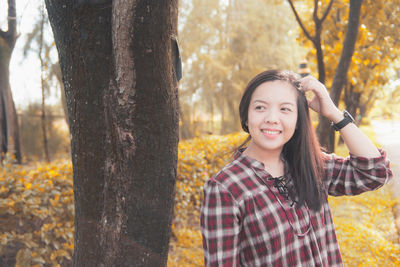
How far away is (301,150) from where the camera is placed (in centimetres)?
154

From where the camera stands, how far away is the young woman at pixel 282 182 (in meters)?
1.26

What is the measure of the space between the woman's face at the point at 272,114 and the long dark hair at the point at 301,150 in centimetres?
4

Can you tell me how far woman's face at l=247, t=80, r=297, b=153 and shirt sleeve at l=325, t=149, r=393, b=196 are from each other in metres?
0.39

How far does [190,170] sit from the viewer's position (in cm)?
451

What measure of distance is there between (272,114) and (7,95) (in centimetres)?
751

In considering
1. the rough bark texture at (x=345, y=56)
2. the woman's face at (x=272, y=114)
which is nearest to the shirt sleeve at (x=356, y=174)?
the woman's face at (x=272, y=114)

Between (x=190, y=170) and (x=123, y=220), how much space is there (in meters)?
3.03

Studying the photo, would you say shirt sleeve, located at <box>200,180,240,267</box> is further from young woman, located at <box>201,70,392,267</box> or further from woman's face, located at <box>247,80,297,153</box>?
woman's face, located at <box>247,80,297,153</box>

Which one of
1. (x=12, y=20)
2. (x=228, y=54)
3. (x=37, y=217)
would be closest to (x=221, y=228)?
(x=37, y=217)

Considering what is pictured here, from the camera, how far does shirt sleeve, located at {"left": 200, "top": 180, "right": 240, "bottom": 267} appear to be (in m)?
1.22

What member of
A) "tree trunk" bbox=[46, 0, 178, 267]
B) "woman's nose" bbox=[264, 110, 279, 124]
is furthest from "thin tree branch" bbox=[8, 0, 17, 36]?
"woman's nose" bbox=[264, 110, 279, 124]

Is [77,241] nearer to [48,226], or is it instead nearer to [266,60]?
[48,226]

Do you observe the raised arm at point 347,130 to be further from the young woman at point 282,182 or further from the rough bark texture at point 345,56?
the rough bark texture at point 345,56

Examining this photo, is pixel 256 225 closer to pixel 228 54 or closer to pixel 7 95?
pixel 7 95
